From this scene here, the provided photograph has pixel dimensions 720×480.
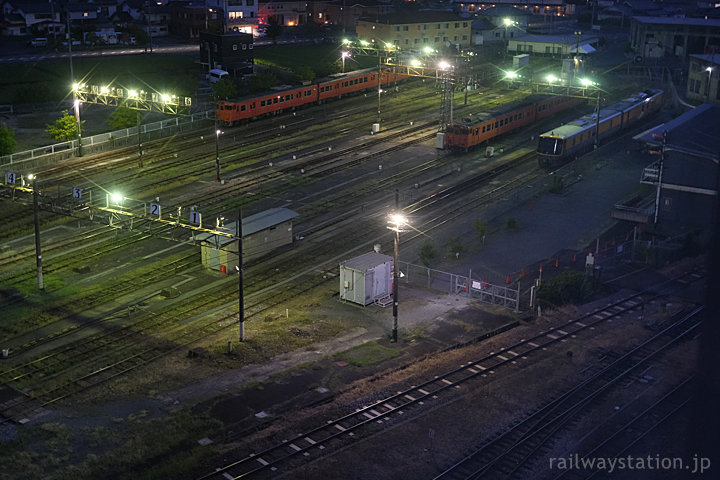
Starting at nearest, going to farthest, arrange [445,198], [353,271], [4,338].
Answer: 1. [4,338]
2. [353,271]
3. [445,198]

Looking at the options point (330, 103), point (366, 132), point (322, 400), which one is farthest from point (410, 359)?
point (330, 103)

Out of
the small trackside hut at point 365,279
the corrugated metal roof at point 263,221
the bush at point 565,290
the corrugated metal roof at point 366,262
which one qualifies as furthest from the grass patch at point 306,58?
the bush at point 565,290

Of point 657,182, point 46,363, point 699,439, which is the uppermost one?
point 699,439

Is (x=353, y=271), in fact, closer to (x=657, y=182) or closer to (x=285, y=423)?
(x=285, y=423)

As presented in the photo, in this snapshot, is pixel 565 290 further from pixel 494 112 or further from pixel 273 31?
pixel 273 31

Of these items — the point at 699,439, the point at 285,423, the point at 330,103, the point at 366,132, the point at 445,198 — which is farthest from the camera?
the point at 330,103

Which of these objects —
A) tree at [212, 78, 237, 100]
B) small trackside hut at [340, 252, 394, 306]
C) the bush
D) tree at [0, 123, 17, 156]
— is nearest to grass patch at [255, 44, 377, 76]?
tree at [212, 78, 237, 100]

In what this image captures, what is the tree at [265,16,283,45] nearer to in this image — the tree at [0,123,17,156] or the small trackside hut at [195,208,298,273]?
the tree at [0,123,17,156]

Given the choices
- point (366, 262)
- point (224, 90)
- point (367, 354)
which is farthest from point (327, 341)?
point (224, 90)
